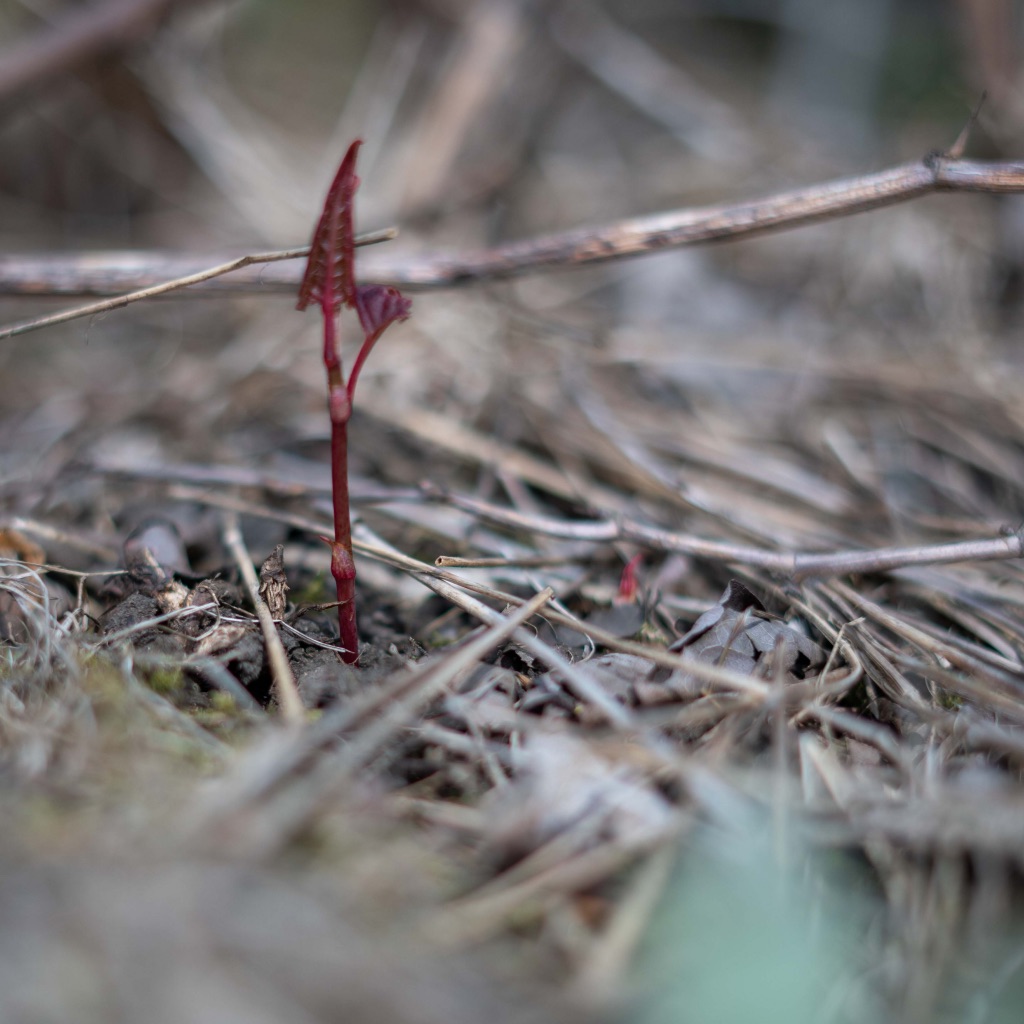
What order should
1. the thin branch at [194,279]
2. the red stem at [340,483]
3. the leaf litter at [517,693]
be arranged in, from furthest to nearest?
1. the thin branch at [194,279]
2. the red stem at [340,483]
3. the leaf litter at [517,693]

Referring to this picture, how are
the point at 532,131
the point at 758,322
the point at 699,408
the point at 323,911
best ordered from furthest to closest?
the point at 532,131, the point at 758,322, the point at 699,408, the point at 323,911

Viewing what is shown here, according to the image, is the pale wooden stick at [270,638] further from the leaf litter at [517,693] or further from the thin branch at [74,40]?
the thin branch at [74,40]

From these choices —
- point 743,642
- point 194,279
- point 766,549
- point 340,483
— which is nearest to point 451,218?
point 194,279

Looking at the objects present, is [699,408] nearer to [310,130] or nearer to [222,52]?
[310,130]

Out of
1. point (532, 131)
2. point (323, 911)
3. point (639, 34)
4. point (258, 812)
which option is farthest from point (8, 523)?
point (639, 34)

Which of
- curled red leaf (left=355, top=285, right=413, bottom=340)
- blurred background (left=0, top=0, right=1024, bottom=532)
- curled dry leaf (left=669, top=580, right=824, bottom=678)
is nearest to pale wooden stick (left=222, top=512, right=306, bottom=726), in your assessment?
blurred background (left=0, top=0, right=1024, bottom=532)

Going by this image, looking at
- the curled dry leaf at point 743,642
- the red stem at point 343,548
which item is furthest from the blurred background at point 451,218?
the curled dry leaf at point 743,642

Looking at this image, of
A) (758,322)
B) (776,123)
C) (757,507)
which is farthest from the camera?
(776,123)

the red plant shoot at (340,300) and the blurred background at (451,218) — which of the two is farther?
the blurred background at (451,218)
